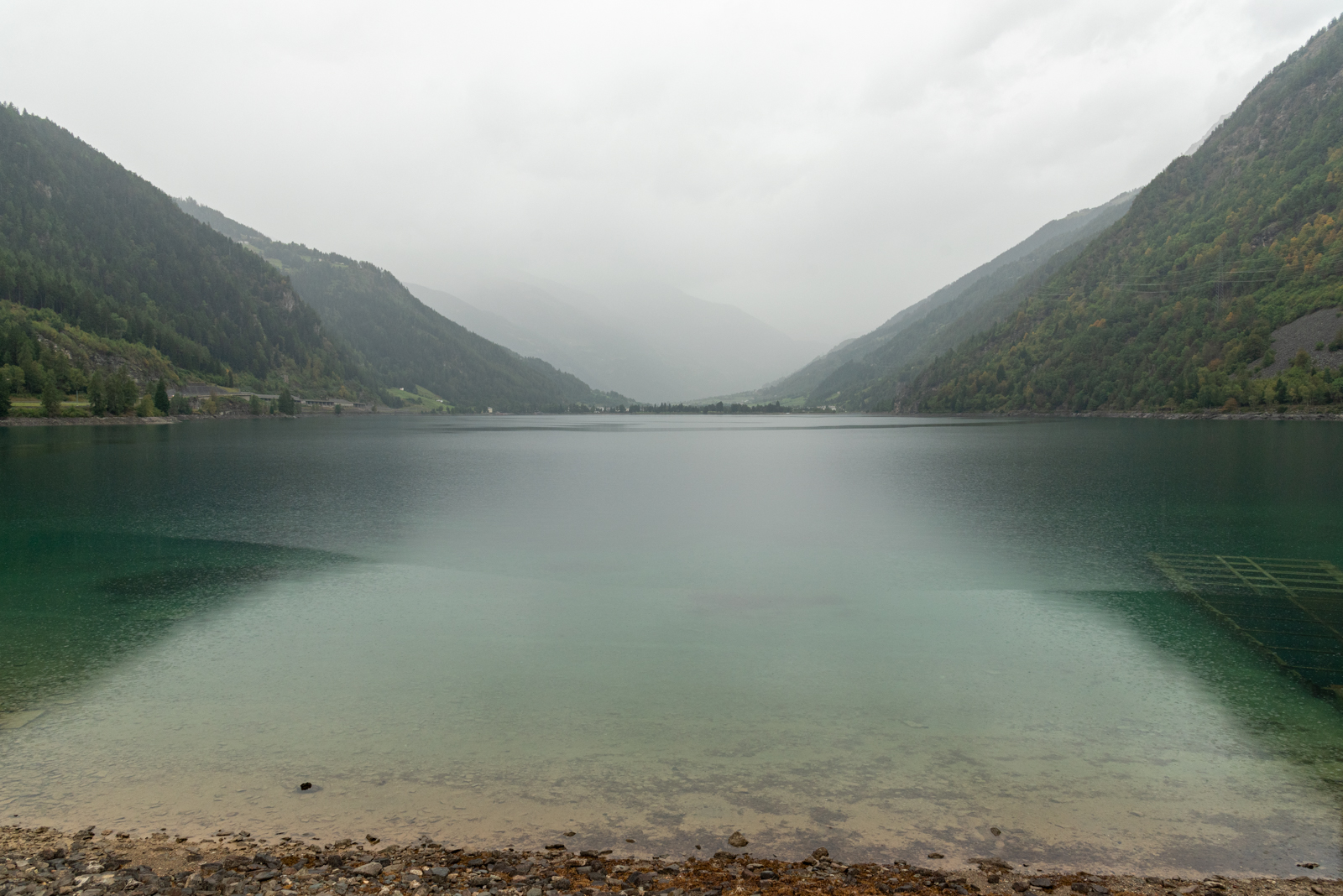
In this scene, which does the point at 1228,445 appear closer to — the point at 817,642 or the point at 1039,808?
the point at 817,642

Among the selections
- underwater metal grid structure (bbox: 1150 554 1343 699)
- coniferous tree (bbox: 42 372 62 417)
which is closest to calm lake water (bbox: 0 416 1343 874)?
underwater metal grid structure (bbox: 1150 554 1343 699)

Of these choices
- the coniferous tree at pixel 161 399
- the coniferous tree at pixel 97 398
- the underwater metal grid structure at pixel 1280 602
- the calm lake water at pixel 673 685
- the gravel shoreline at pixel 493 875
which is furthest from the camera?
the coniferous tree at pixel 161 399

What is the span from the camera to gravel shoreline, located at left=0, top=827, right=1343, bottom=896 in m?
7.68

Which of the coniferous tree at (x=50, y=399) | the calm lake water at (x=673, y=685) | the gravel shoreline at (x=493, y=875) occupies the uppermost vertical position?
the coniferous tree at (x=50, y=399)

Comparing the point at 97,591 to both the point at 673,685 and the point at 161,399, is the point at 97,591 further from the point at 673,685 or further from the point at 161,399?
the point at 161,399

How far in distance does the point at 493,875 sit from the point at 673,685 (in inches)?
286

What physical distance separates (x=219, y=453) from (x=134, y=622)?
210 ft

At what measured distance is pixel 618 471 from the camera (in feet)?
212

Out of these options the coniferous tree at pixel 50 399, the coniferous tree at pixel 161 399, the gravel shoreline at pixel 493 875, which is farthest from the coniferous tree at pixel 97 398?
the gravel shoreline at pixel 493 875

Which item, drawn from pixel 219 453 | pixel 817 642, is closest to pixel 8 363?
pixel 219 453

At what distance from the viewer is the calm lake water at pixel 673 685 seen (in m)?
9.70

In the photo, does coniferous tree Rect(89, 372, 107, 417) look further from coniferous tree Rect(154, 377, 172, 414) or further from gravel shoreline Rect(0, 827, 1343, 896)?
gravel shoreline Rect(0, 827, 1343, 896)

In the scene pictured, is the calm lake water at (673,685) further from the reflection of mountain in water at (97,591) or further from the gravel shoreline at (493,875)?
the gravel shoreline at (493,875)

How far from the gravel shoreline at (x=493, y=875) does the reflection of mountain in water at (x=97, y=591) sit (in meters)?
7.55
